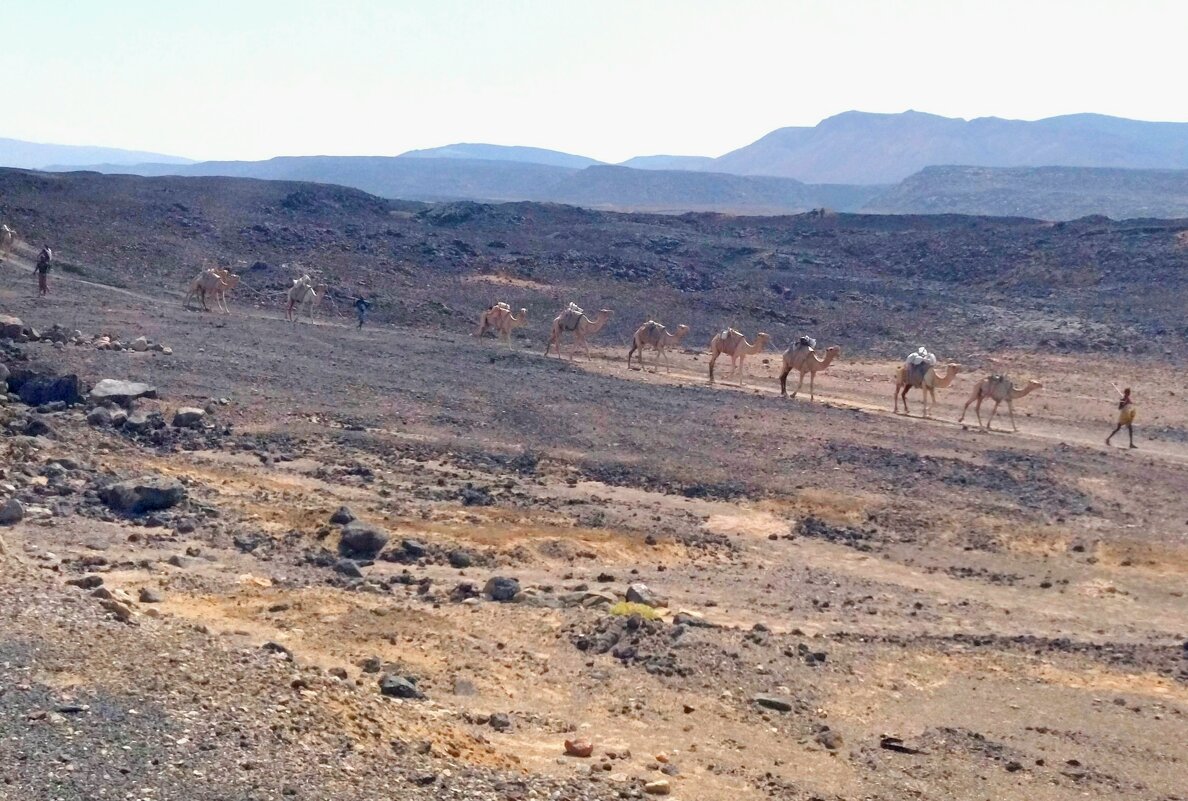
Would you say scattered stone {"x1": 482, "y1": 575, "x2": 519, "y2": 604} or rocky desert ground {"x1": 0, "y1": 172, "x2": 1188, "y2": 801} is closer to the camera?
rocky desert ground {"x1": 0, "y1": 172, "x2": 1188, "y2": 801}

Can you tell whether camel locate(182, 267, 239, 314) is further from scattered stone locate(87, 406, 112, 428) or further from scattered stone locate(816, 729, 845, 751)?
scattered stone locate(816, 729, 845, 751)

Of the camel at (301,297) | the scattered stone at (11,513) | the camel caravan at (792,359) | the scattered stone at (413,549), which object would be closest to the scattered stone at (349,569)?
the scattered stone at (413,549)

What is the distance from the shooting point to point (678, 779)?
31.1 feet

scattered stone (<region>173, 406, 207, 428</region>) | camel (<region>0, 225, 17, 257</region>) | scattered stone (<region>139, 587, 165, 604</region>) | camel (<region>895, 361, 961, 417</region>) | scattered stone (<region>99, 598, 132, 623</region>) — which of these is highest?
camel (<region>0, 225, 17, 257</region>)

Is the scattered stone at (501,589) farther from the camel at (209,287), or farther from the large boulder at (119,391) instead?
the camel at (209,287)

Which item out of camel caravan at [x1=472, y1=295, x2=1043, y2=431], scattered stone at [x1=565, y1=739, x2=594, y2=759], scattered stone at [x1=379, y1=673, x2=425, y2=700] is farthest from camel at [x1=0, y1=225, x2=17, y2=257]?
scattered stone at [x1=565, y1=739, x2=594, y2=759]

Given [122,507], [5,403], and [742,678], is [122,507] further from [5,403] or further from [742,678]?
[742,678]

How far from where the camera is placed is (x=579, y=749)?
971 centimetres

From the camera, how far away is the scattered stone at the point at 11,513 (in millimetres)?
14414

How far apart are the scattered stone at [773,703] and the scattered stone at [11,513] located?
26.8 feet

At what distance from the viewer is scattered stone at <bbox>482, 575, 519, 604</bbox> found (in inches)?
541

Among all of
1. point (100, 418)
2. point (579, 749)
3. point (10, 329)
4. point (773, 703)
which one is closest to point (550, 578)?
point (773, 703)

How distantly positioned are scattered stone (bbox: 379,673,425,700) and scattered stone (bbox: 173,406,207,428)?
11029mm

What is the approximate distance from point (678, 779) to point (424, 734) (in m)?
1.80
